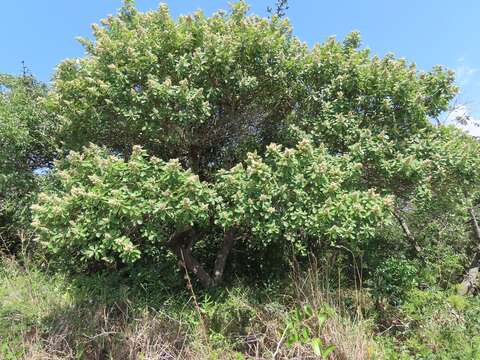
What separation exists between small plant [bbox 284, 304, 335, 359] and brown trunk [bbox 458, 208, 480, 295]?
3.46m

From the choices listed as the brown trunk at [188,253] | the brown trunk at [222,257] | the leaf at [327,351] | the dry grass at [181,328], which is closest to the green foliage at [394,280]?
the dry grass at [181,328]

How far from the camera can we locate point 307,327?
3.85 meters

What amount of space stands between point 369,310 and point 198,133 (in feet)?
10.9

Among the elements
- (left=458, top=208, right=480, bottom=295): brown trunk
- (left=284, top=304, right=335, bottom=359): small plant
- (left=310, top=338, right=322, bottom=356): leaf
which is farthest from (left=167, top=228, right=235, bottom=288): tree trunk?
(left=458, top=208, right=480, bottom=295): brown trunk

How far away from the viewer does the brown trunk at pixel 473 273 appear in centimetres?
620

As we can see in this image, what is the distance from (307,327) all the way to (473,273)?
441 cm

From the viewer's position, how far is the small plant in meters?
3.52

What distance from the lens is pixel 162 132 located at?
492cm

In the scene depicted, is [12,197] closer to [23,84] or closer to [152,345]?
[23,84]

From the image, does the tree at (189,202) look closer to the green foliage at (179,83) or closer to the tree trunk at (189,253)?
the green foliage at (179,83)

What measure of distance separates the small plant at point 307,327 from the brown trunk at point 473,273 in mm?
3455

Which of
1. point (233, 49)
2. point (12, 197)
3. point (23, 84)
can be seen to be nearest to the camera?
point (233, 49)

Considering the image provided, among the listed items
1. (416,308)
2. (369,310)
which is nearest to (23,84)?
(369,310)

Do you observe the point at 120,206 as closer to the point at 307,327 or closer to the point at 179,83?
the point at 179,83
